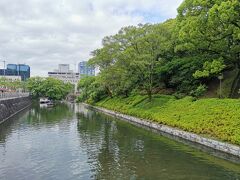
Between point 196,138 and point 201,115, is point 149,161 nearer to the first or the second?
point 196,138

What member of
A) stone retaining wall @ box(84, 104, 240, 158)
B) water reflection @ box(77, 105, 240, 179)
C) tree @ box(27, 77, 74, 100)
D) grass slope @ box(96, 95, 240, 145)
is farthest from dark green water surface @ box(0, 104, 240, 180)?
tree @ box(27, 77, 74, 100)

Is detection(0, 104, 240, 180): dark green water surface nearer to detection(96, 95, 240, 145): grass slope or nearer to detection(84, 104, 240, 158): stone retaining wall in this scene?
detection(84, 104, 240, 158): stone retaining wall

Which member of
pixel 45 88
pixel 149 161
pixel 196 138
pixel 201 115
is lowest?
pixel 149 161

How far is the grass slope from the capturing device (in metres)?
22.1

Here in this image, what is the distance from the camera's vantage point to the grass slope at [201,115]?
22.1 meters

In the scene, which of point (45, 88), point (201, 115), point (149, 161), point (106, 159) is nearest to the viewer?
point (149, 161)

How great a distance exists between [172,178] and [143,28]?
2947 cm

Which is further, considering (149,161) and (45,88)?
(45,88)

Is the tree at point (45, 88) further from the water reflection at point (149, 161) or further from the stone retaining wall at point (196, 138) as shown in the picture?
the water reflection at point (149, 161)

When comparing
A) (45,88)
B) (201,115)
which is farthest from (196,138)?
(45,88)

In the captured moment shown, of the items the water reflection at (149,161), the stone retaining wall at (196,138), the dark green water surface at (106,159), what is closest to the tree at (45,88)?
the stone retaining wall at (196,138)

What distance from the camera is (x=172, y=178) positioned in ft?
49.1

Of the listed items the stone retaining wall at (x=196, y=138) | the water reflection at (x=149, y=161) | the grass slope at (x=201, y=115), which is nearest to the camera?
the water reflection at (x=149, y=161)

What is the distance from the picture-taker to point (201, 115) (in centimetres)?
2712
